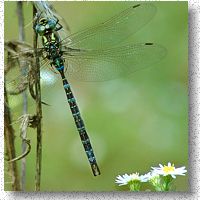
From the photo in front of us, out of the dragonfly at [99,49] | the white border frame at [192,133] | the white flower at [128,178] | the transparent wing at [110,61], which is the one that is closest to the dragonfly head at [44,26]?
the dragonfly at [99,49]

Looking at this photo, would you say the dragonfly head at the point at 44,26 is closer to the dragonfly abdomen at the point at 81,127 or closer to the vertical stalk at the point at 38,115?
the vertical stalk at the point at 38,115

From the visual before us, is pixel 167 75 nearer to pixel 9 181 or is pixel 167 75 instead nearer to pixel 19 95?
pixel 19 95

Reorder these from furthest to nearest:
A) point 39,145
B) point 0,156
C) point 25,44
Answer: point 0,156
point 25,44
point 39,145

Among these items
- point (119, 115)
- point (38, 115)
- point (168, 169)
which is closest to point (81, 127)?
point (119, 115)

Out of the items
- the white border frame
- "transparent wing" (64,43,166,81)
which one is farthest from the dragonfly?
the white border frame

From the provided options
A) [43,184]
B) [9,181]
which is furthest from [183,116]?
[9,181]

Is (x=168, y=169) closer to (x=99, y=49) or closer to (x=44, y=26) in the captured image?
(x=99, y=49)
